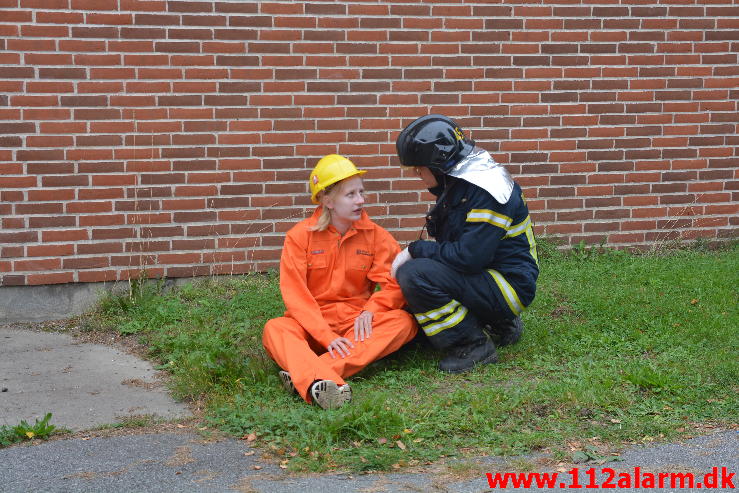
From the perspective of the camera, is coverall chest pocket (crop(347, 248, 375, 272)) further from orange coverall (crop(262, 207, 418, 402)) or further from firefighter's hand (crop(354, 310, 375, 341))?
firefighter's hand (crop(354, 310, 375, 341))

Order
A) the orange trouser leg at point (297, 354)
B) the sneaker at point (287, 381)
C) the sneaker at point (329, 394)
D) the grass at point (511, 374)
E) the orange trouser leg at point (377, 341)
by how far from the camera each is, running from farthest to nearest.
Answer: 1. the orange trouser leg at point (377, 341)
2. the sneaker at point (287, 381)
3. the orange trouser leg at point (297, 354)
4. the sneaker at point (329, 394)
5. the grass at point (511, 374)

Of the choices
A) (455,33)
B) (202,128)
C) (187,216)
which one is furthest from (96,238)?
(455,33)

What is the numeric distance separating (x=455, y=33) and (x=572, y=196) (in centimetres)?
157

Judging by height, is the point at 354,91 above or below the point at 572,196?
above

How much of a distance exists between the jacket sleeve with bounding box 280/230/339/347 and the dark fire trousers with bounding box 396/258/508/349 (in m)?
0.48

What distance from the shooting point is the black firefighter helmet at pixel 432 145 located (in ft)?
16.5

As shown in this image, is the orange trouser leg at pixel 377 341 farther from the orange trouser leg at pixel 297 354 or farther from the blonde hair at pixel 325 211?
the blonde hair at pixel 325 211

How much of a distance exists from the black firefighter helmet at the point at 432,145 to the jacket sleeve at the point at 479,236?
0.26 m

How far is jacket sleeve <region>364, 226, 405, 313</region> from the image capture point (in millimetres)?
5223

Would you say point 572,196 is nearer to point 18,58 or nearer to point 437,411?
point 437,411

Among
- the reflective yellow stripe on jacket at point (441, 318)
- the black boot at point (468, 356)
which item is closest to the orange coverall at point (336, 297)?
the reflective yellow stripe on jacket at point (441, 318)

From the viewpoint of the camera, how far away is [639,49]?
7.30 metres

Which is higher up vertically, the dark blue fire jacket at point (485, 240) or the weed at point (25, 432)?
the dark blue fire jacket at point (485, 240)

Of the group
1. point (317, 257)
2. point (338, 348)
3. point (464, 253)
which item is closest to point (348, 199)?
point (317, 257)
